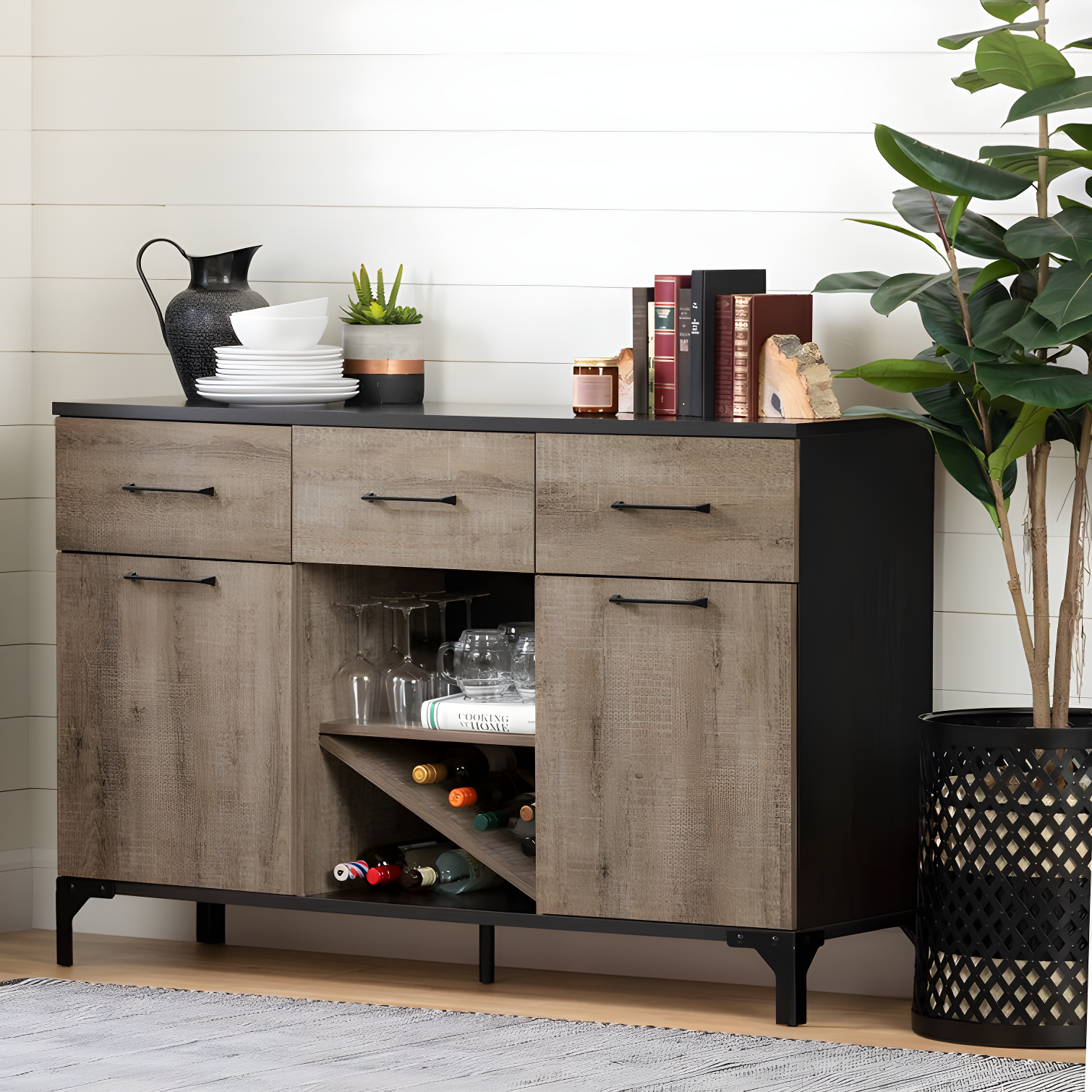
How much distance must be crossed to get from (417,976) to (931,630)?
3.67 feet

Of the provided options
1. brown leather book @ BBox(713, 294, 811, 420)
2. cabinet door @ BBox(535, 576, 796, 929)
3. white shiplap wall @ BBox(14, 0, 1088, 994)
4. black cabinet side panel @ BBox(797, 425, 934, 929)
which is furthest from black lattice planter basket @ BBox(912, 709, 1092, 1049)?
brown leather book @ BBox(713, 294, 811, 420)

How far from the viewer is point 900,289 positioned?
2.89 metres

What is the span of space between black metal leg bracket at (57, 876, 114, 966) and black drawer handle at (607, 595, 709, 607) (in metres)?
1.07

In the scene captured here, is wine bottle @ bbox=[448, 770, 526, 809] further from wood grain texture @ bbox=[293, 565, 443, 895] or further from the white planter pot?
the white planter pot

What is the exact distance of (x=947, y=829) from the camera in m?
2.99

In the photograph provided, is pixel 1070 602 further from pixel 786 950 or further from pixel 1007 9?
pixel 1007 9

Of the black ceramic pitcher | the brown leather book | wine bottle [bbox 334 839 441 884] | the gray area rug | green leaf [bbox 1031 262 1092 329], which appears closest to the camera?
green leaf [bbox 1031 262 1092 329]

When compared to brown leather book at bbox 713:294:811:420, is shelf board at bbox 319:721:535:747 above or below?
below

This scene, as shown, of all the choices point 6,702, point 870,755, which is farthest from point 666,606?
point 6,702

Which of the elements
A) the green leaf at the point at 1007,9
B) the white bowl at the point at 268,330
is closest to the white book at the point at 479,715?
the white bowl at the point at 268,330

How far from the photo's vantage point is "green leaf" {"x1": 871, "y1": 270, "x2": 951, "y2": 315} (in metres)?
2.85

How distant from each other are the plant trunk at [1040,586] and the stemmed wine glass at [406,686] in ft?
3.37

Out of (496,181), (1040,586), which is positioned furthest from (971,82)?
(496,181)

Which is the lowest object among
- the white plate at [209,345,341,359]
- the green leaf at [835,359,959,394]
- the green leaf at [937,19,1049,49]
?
the green leaf at [835,359,959,394]
